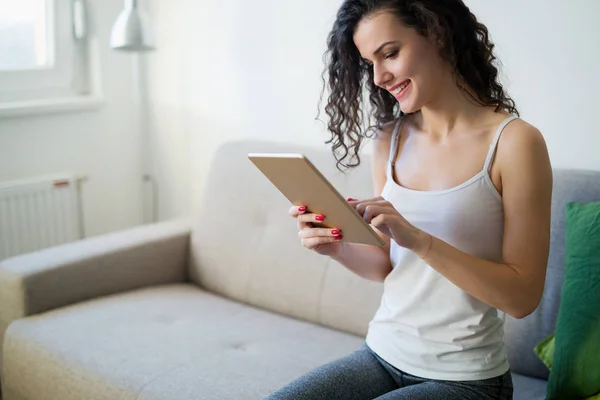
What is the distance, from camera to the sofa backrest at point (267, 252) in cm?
200

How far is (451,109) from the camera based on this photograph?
1387 mm

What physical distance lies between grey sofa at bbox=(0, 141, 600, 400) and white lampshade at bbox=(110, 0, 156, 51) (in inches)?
18.1

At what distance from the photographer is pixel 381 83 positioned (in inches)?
53.1

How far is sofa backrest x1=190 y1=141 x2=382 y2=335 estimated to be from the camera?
6.56 ft

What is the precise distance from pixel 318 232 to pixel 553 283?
2.18 ft

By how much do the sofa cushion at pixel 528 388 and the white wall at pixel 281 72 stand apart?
547 millimetres

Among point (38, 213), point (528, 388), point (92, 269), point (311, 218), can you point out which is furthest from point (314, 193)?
point (38, 213)

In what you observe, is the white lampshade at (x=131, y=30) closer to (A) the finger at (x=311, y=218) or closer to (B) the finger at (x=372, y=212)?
(A) the finger at (x=311, y=218)

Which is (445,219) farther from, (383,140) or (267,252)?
(267,252)

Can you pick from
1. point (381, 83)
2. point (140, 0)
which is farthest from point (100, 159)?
point (381, 83)

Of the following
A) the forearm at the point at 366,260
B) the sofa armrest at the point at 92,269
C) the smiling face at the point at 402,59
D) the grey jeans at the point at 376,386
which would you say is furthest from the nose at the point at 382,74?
the sofa armrest at the point at 92,269

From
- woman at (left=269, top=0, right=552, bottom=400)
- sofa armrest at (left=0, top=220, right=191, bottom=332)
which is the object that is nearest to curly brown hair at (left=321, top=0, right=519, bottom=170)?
woman at (left=269, top=0, right=552, bottom=400)

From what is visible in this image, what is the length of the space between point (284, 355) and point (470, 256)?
2.34 ft

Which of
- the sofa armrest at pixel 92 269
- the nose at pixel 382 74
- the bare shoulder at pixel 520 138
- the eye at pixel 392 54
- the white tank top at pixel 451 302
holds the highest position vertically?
the eye at pixel 392 54
